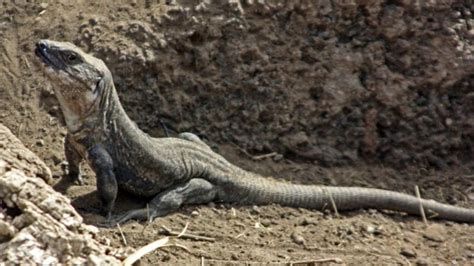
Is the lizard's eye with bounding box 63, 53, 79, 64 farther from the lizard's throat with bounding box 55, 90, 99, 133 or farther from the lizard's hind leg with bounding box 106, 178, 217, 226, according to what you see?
the lizard's hind leg with bounding box 106, 178, 217, 226

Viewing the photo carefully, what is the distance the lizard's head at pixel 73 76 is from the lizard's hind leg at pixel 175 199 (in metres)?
0.83

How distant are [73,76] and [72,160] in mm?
754

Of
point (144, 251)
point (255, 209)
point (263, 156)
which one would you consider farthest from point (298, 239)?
point (263, 156)

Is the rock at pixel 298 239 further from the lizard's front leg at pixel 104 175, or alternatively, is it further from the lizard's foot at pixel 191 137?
the lizard's front leg at pixel 104 175

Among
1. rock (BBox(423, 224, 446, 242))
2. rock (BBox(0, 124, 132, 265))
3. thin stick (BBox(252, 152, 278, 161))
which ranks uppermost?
rock (BBox(0, 124, 132, 265))

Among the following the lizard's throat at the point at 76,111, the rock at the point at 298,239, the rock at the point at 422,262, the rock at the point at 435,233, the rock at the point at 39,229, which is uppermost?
the rock at the point at 39,229

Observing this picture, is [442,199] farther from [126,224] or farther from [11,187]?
[11,187]

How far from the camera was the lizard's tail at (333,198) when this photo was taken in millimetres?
6395

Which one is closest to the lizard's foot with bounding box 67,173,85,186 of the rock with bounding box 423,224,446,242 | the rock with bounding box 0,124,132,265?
the rock with bounding box 0,124,132,265

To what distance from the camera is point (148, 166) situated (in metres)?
6.07

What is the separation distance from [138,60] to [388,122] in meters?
2.58

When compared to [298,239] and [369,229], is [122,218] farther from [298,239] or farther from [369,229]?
[369,229]

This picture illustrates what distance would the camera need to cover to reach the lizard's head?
5625 mm

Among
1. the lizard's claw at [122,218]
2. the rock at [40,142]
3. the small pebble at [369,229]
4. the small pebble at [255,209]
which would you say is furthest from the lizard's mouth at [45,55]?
the small pebble at [369,229]
